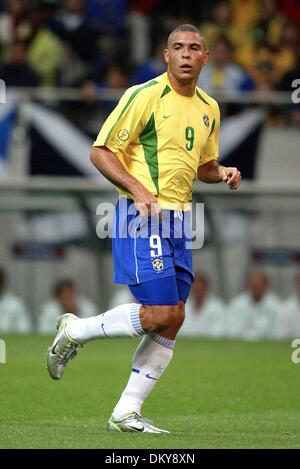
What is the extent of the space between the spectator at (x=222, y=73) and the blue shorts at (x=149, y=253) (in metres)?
10.3

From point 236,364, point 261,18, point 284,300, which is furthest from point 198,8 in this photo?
point 236,364

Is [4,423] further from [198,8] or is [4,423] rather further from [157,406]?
[198,8]

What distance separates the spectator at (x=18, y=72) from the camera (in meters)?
18.9

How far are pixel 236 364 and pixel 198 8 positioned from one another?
8.37 meters

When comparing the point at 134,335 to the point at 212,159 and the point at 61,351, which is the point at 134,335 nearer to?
the point at 61,351

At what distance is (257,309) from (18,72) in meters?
5.02

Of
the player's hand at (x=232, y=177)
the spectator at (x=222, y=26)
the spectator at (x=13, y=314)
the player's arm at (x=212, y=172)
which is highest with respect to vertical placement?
the spectator at (x=222, y=26)

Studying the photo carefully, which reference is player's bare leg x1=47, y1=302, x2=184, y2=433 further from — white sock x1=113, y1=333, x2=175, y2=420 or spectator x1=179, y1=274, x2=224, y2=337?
spectator x1=179, y1=274, x2=224, y2=337

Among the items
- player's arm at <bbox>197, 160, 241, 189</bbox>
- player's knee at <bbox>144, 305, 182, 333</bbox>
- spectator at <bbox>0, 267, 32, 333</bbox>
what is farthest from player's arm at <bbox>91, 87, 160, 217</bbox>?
spectator at <bbox>0, 267, 32, 333</bbox>

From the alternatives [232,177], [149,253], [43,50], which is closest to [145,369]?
[149,253]

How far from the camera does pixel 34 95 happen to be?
18.3 meters

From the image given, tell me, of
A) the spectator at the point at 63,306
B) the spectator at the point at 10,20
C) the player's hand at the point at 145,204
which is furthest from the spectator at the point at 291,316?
the player's hand at the point at 145,204

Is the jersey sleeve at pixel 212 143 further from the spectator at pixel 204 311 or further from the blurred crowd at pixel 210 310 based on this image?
the spectator at pixel 204 311

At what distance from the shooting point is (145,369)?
8.67 m
